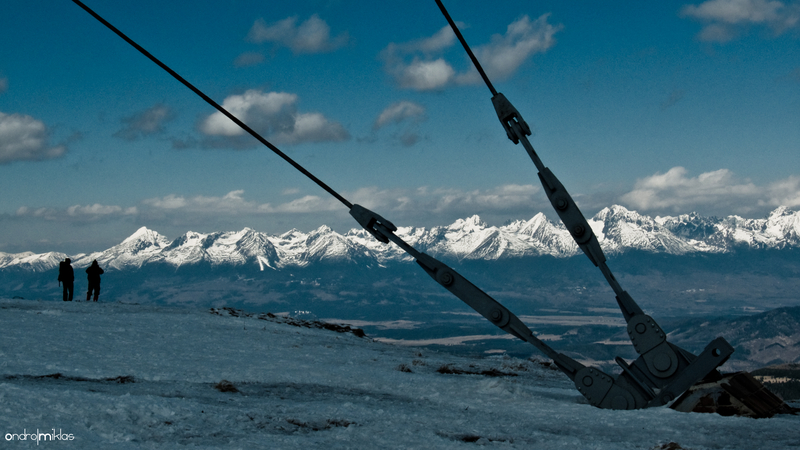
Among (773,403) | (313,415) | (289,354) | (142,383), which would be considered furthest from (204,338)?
(773,403)

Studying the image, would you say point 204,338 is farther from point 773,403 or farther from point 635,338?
point 773,403

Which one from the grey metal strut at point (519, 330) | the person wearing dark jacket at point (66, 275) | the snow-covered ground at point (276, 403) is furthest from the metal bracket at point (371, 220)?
the person wearing dark jacket at point (66, 275)

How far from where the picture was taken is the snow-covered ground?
988cm

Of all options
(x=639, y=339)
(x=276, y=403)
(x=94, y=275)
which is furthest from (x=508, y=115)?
(x=94, y=275)

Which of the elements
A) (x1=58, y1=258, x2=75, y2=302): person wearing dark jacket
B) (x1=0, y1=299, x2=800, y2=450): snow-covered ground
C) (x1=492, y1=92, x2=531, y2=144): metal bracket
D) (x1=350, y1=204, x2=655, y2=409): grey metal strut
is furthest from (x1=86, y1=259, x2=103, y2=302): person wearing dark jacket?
(x1=492, y1=92, x2=531, y2=144): metal bracket

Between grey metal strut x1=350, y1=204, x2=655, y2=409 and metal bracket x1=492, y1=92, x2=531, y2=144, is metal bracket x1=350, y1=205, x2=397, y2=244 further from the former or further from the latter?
metal bracket x1=492, y1=92, x2=531, y2=144

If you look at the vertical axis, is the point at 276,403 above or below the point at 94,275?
below

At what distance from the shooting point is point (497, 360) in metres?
29.0

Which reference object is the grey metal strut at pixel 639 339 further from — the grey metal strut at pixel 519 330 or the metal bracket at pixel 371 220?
the metal bracket at pixel 371 220

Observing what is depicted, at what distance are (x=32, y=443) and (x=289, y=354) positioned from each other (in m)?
14.1

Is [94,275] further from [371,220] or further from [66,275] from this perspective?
[371,220]

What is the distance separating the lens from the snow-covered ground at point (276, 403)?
32.4 ft

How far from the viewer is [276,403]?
13.3m

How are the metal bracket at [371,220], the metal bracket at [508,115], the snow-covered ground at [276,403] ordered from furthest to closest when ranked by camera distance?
the metal bracket at [508,115] < the metal bracket at [371,220] < the snow-covered ground at [276,403]
